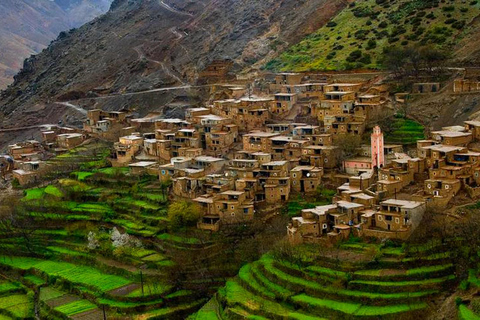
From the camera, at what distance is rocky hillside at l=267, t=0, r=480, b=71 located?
47.0 metres

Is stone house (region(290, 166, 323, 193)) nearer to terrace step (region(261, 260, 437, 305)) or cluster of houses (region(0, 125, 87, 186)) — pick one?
terrace step (region(261, 260, 437, 305))

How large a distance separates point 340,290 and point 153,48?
49.1 meters

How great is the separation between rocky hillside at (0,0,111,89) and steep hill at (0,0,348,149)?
4502 cm

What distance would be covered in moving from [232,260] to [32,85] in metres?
52.0

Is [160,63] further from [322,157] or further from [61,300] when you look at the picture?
[61,300]

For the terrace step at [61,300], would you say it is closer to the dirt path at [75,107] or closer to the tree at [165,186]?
the tree at [165,186]

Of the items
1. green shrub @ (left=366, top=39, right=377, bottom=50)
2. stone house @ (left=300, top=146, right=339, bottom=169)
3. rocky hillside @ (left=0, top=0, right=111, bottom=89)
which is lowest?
stone house @ (left=300, top=146, right=339, bottom=169)

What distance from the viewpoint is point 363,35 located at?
52.5 meters

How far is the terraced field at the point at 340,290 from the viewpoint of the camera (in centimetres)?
2697

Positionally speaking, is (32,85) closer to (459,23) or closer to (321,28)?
(321,28)

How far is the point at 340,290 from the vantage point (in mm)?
28281

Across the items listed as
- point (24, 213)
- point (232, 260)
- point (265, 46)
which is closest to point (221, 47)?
point (265, 46)

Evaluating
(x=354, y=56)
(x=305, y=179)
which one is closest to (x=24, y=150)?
(x=354, y=56)

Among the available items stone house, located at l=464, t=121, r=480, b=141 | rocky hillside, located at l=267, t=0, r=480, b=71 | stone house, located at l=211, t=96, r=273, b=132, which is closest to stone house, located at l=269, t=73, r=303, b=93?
rocky hillside, located at l=267, t=0, r=480, b=71
